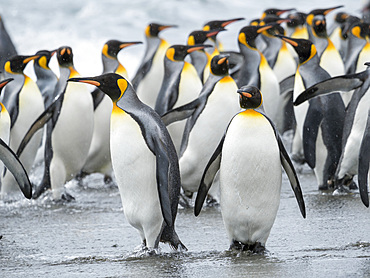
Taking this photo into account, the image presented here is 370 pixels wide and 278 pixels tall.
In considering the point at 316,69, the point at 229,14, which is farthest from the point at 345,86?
the point at 229,14

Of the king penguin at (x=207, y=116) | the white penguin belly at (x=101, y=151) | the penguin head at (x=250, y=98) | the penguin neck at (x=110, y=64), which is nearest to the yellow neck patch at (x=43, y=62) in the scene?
the penguin neck at (x=110, y=64)

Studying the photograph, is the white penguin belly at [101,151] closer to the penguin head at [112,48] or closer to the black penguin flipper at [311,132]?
the penguin head at [112,48]

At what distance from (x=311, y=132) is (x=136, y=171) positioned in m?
2.44

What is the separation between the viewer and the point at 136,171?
14.5 ft

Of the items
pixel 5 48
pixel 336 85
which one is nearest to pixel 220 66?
pixel 336 85

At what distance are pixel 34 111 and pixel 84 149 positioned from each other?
612mm

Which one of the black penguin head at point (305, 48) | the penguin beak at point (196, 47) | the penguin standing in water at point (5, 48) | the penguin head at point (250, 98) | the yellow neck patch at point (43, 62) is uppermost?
the penguin head at point (250, 98)

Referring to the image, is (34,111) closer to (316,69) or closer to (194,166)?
(194,166)

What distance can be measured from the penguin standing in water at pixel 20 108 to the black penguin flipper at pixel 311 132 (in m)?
2.52

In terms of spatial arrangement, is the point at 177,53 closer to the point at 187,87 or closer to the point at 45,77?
the point at 187,87

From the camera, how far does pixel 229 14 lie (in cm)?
2928

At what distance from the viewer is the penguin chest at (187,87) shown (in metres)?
7.10

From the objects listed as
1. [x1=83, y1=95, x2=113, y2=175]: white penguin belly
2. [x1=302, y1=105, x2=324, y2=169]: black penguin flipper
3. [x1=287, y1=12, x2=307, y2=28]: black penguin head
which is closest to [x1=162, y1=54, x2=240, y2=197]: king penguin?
[x1=302, y1=105, x2=324, y2=169]: black penguin flipper

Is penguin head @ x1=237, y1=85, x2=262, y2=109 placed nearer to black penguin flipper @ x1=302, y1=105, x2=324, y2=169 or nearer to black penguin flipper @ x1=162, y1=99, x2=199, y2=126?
black penguin flipper @ x1=162, y1=99, x2=199, y2=126
